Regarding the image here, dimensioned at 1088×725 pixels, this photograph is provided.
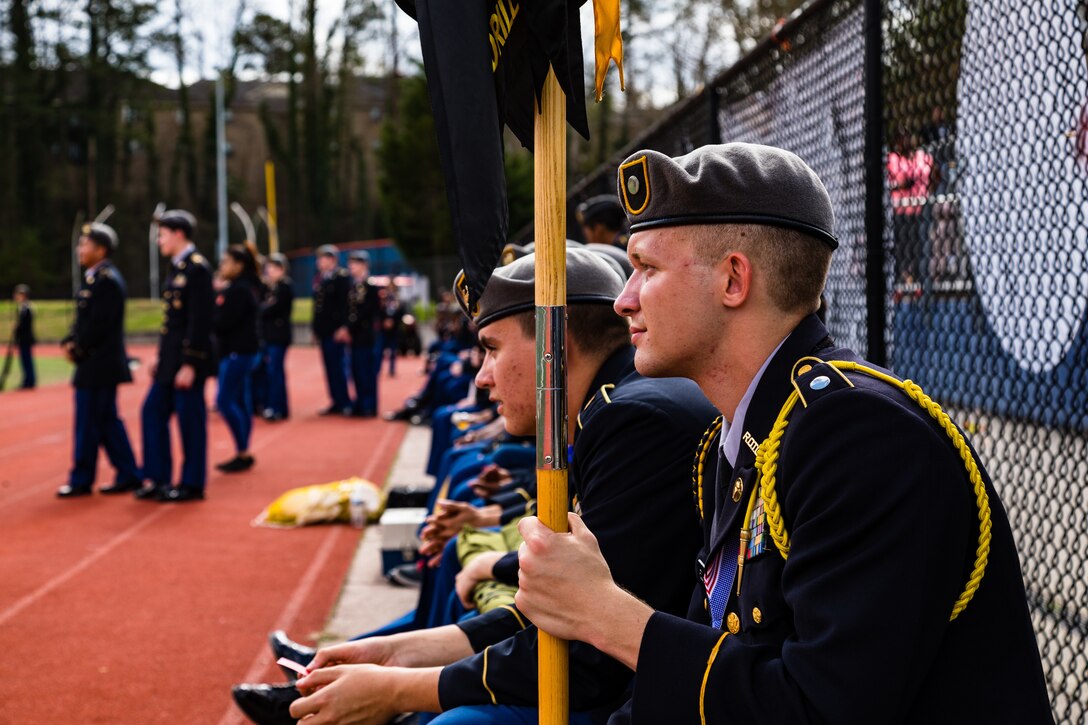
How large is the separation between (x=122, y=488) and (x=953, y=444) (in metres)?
8.52

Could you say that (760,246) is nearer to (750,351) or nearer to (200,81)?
(750,351)

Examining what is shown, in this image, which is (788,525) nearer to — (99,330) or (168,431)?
(168,431)

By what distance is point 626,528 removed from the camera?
7.10 ft

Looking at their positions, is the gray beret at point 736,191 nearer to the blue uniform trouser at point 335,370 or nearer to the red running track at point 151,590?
the red running track at point 151,590

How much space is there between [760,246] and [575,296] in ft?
3.58

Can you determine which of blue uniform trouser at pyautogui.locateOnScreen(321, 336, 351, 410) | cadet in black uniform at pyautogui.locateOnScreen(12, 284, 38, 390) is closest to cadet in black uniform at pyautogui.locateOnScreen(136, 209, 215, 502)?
blue uniform trouser at pyautogui.locateOnScreen(321, 336, 351, 410)

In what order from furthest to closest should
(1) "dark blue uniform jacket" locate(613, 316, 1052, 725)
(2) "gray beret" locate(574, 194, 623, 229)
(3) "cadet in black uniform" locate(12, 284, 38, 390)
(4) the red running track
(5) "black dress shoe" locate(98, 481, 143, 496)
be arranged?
(3) "cadet in black uniform" locate(12, 284, 38, 390), (5) "black dress shoe" locate(98, 481, 143, 496), (2) "gray beret" locate(574, 194, 623, 229), (4) the red running track, (1) "dark blue uniform jacket" locate(613, 316, 1052, 725)

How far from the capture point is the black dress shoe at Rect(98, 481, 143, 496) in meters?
8.88

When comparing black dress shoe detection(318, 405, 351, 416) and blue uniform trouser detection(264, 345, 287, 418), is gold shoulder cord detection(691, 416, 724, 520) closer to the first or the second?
blue uniform trouser detection(264, 345, 287, 418)

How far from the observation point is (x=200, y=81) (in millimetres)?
65062

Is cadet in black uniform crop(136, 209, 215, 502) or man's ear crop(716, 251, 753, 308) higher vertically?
man's ear crop(716, 251, 753, 308)

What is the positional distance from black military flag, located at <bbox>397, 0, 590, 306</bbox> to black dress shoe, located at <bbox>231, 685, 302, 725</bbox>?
1.47 meters

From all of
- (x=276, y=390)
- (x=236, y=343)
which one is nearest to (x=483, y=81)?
(x=236, y=343)

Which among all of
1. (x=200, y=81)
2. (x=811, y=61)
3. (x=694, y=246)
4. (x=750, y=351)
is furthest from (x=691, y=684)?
(x=200, y=81)
